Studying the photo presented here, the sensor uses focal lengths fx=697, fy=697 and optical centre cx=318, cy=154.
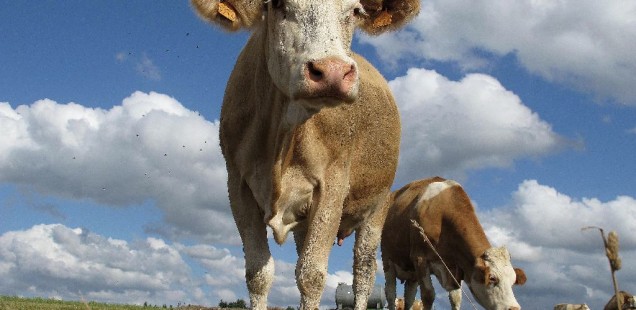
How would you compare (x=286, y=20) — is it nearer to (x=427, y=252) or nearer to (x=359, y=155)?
(x=359, y=155)

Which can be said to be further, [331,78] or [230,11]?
[230,11]

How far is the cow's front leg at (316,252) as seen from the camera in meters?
5.18

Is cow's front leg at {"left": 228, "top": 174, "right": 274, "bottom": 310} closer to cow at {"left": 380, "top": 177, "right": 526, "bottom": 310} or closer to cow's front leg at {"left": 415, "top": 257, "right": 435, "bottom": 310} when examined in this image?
cow at {"left": 380, "top": 177, "right": 526, "bottom": 310}

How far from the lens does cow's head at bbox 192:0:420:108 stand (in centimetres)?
420

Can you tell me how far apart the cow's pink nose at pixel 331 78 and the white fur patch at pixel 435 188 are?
1111 cm

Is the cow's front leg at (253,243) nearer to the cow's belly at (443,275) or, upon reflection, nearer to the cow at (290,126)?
the cow at (290,126)

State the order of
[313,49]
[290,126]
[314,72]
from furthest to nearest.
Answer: [290,126] → [313,49] → [314,72]

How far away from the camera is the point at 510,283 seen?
1258 centimetres

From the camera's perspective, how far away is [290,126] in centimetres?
541

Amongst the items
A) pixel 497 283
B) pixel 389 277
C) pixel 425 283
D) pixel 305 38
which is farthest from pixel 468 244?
pixel 305 38

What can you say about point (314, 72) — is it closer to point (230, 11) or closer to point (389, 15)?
point (230, 11)

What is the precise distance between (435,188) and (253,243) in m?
10.1

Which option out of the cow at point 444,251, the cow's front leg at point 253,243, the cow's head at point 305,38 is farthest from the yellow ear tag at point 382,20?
the cow at point 444,251

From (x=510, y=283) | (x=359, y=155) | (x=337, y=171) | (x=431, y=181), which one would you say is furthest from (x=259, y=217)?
(x=431, y=181)
